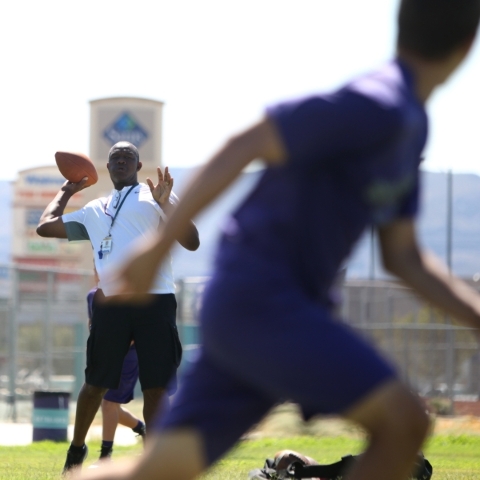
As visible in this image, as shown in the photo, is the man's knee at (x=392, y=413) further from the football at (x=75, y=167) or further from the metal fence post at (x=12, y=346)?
the metal fence post at (x=12, y=346)

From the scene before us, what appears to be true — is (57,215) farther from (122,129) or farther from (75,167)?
(122,129)

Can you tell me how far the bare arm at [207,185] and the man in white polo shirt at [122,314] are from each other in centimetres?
390

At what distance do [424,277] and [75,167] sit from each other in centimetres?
442

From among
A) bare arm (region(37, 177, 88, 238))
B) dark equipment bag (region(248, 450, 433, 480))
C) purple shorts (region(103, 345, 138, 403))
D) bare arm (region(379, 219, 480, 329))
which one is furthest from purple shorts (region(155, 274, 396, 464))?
purple shorts (region(103, 345, 138, 403))

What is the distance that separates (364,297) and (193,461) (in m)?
20.1

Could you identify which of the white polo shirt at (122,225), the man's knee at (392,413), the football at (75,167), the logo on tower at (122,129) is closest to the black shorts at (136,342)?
the white polo shirt at (122,225)

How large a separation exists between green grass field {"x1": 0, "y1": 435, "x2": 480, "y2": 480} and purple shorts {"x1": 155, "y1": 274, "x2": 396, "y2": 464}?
289cm

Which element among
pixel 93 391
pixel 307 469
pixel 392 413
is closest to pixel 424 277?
pixel 392 413

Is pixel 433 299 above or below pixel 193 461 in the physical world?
above

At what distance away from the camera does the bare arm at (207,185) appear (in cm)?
279

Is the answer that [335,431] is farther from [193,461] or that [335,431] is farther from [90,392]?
[193,461]

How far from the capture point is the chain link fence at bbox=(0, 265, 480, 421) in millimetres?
20109

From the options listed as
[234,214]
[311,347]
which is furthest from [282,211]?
[311,347]

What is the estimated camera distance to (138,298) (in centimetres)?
308
